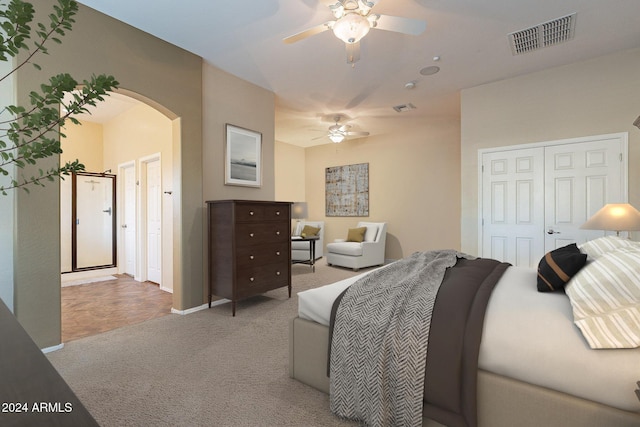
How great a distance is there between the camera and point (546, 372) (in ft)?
4.06

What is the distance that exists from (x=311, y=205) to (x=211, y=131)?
4.63 m

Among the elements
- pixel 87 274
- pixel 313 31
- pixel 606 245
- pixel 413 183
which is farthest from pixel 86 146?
pixel 606 245

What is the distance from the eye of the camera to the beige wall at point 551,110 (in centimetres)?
337

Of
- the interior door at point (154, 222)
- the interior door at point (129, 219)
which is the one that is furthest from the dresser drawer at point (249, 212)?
the interior door at point (129, 219)

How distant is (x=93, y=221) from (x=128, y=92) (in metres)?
3.72

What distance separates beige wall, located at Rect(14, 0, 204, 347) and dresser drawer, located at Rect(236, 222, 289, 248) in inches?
23.1

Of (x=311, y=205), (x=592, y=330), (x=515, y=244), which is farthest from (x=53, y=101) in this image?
(x=311, y=205)

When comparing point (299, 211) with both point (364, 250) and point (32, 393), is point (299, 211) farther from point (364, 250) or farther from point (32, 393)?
point (32, 393)

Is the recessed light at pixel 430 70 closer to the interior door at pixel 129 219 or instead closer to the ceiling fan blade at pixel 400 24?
the ceiling fan blade at pixel 400 24

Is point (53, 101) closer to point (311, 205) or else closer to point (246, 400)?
point (246, 400)

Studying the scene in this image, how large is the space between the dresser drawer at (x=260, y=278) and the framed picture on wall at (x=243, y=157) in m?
1.20

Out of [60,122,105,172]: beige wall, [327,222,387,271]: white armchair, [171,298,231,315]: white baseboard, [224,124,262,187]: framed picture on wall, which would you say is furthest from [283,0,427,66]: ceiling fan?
[60,122,105,172]: beige wall

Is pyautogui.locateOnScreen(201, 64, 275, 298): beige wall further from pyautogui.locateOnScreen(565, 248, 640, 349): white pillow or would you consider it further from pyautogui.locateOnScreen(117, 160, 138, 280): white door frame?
pyautogui.locateOnScreen(565, 248, 640, 349): white pillow

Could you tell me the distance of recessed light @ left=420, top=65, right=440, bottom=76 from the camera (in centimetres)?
371
